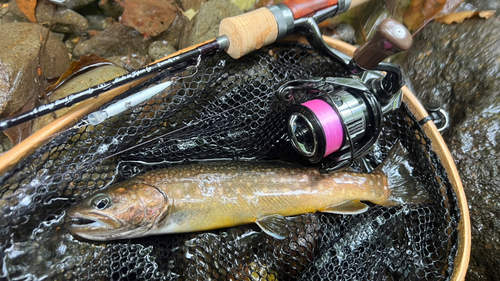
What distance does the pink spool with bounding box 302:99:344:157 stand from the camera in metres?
1.63

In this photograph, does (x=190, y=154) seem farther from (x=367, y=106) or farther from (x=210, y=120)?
(x=367, y=106)

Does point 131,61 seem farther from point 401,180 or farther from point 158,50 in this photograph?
point 401,180

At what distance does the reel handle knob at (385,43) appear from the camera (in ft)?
4.09

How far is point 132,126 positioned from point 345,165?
1375mm

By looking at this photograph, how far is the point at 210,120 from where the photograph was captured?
6.59 ft

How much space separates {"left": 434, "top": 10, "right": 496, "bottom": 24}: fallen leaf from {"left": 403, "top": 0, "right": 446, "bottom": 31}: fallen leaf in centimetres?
8

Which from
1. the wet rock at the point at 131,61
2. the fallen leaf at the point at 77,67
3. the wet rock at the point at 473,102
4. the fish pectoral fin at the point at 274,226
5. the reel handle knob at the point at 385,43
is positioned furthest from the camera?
the wet rock at the point at 131,61

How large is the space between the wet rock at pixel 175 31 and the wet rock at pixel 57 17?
0.80 m

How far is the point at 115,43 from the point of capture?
9.98 feet

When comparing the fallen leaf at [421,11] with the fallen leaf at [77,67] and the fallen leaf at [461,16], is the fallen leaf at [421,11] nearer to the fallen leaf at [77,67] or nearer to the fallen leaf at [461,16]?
the fallen leaf at [461,16]

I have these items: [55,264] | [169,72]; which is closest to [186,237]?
[55,264]

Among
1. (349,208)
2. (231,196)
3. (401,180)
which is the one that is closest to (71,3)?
(231,196)

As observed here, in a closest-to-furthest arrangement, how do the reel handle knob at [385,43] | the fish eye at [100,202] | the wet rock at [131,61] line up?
Result: the reel handle knob at [385,43], the fish eye at [100,202], the wet rock at [131,61]

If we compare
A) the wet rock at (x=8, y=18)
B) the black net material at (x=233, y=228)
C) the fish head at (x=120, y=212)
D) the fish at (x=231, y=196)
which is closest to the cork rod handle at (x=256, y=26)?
the black net material at (x=233, y=228)
